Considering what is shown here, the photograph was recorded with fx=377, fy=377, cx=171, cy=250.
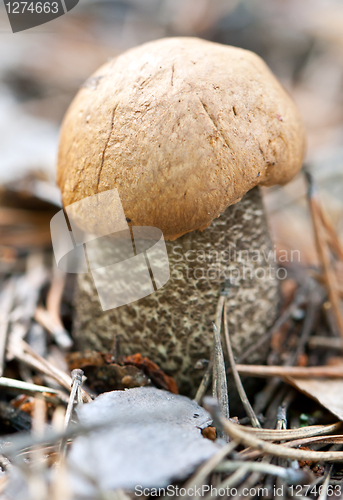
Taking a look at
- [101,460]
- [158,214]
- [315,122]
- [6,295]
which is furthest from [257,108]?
[315,122]

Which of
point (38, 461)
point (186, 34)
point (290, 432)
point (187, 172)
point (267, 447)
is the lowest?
point (290, 432)

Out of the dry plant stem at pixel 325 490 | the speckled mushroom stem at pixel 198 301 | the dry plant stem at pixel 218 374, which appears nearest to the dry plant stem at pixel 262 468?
the dry plant stem at pixel 325 490

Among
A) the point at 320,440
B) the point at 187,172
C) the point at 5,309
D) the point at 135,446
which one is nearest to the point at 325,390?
the point at 320,440

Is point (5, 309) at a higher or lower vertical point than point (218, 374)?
higher

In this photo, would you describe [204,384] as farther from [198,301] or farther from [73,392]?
[73,392]

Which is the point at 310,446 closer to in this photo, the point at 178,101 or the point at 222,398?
the point at 222,398

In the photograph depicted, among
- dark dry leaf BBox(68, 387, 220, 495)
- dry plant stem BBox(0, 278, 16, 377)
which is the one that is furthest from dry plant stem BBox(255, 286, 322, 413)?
dry plant stem BBox(0, 278, 16, 377)
